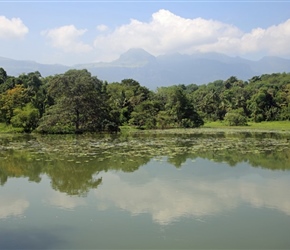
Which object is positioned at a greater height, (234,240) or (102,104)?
(102,104)

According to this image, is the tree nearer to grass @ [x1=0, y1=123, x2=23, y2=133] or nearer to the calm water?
grass @ [x1=0, y1=123, x2=23, y2=133]

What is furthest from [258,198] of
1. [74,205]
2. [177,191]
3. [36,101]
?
[36,101]

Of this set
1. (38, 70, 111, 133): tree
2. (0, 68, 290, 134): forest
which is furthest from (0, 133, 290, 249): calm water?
(0, 68, 290, 134): forest

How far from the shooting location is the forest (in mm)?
30703

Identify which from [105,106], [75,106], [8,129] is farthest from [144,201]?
[8,129]

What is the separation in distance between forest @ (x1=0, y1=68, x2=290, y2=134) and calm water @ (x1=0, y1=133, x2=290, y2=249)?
1473 cm

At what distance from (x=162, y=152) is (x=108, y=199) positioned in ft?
28.9

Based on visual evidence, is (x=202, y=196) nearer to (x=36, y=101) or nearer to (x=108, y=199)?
(x=108, y=199)

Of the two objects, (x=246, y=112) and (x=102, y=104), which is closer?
(x=102, y=104)

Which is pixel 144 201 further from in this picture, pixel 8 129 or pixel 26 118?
pixel 8 129

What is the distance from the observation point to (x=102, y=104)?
31969 mm

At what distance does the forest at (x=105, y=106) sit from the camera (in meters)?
30.7

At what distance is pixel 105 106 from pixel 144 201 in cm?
2409

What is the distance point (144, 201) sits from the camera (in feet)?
29.2
